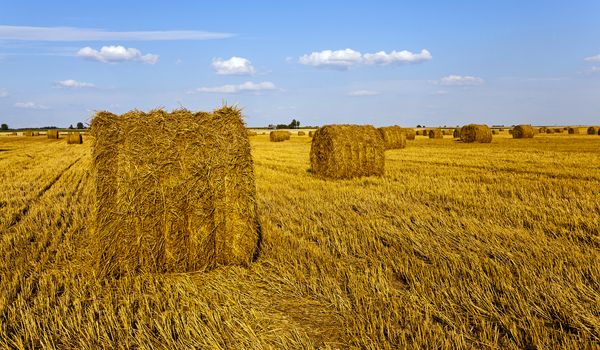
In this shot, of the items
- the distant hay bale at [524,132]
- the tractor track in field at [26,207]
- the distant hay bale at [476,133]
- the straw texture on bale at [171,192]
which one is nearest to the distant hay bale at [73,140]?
the tractor track in field at [26,207]

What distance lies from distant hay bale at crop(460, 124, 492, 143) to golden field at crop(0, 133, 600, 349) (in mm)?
23892

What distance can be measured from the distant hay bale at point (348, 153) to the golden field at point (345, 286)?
4536 mm

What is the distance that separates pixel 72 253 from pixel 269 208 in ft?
12.2

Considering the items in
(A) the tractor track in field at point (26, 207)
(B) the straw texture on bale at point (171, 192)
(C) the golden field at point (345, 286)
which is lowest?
(C) the golden field at point (345, 286)

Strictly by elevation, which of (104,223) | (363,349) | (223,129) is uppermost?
(223,129)

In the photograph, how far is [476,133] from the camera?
31.8 m

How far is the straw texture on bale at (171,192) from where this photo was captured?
5.30 meters

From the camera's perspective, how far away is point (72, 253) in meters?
5.87

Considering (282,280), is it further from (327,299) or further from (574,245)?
(574,245)

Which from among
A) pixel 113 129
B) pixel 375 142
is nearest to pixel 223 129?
pixel 113 129

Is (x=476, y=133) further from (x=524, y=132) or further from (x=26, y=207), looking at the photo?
(x=26, y=207)

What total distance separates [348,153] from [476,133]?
21517 millimetres

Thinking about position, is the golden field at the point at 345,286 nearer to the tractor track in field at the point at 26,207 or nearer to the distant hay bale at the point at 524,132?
the tractor track in field at the point at 26,207

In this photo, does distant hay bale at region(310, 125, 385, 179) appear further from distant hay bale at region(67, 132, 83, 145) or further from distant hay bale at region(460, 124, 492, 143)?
distant hay bale at region(67, 132, 83, 145)
